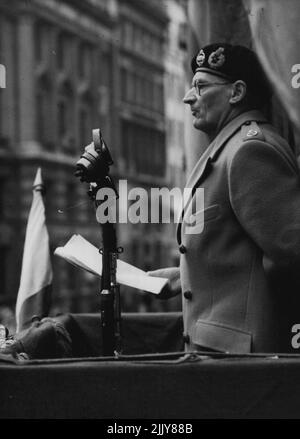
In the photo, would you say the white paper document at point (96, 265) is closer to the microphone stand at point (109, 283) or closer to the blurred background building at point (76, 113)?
the microphone stand at point (109, 283)

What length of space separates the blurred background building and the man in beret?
1112 inches

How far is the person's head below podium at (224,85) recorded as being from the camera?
134 inches

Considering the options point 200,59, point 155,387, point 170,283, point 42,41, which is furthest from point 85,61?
point 155,387

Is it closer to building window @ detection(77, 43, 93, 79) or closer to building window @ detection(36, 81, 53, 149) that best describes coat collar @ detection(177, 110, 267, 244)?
building window @ detection(36, 81, 53, 149)

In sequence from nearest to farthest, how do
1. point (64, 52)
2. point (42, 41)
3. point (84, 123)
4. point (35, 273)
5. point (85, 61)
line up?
point (35, 273) < point (42, 41) < point (64, 52) < point (84, 123) < point (85, 61)

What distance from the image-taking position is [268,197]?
3.10m

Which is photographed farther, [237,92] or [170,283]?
[170,283]

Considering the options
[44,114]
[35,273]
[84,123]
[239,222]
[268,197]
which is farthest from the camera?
[84,123]

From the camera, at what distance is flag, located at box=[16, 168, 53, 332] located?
427 cm

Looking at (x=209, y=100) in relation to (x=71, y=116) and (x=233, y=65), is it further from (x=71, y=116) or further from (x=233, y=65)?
(x=71, y=116)

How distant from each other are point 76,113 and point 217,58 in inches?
1767

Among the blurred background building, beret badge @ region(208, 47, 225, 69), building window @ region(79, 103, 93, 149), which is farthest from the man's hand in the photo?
building window @ region(79, 103, 93, 149)

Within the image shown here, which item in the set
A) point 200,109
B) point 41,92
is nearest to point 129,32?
point 41,92
